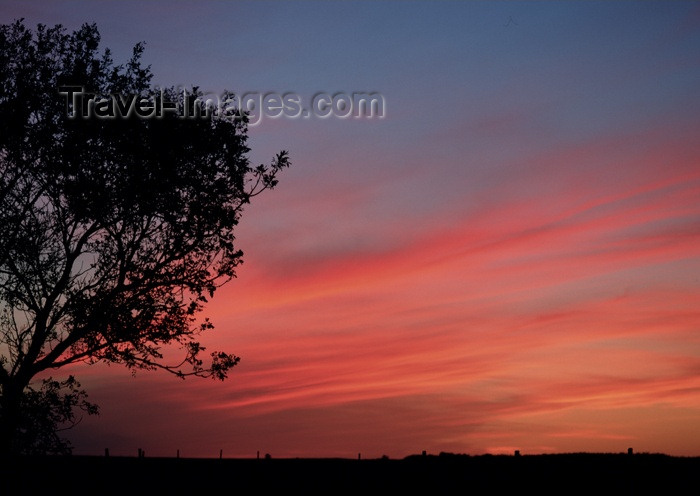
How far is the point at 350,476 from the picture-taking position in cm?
3316

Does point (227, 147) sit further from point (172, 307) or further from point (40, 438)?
point (40, 438)

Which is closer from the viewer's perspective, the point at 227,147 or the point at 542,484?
the point at 542,484

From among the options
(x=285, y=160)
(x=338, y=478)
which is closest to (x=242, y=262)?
(x=285, y=160)

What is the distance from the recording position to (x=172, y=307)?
110ft

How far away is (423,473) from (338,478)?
361 cm

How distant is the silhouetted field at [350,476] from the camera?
30.6 meters

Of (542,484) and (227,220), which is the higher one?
(227,220)

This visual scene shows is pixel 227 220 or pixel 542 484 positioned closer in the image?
pixel 542 484

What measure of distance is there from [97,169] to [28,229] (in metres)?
3.68

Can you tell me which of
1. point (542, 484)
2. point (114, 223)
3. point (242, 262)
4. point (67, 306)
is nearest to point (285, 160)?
point (242, 262)

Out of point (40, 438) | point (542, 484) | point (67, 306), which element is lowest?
point (542, 484)

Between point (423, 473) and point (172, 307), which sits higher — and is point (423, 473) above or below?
below

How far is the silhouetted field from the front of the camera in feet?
100

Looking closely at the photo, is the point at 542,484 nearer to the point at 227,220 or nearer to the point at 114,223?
the point at 227,220
